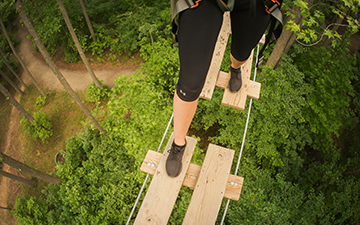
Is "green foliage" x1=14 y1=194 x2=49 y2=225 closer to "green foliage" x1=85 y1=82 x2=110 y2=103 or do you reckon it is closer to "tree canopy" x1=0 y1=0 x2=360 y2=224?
"tree canopy" x1=0 y1=0 x2=360 y2=224

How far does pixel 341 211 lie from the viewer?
512 centimetres

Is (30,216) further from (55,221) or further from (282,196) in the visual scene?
(282,196)

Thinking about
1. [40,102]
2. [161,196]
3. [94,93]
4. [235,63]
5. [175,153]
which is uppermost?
[235,63]

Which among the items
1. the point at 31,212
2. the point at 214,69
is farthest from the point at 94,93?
the point at 214,69

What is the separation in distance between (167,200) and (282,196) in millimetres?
4108

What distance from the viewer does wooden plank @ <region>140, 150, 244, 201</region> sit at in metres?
1.98

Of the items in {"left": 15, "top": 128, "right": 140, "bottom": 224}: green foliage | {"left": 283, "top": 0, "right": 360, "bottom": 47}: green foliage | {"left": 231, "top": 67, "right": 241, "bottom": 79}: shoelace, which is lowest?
{"left": 15, "top": 128, "right": 140, "bottom": 224}: green foliage

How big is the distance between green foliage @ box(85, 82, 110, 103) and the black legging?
7017 mm

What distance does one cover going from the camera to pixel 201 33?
1.25 metres

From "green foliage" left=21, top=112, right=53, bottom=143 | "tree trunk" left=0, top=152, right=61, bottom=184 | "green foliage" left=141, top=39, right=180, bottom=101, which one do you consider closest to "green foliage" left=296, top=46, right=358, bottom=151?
"green foliage" left=141, top=39, right=180, bottom=101

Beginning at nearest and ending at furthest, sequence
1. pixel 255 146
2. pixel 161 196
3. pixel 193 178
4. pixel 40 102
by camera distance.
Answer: pixel 161 196, pixel 193 178, pixel 255 146, pixel 40 102

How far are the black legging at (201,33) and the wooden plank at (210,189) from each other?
86 cm

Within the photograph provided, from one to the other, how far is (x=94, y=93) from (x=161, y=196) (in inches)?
274

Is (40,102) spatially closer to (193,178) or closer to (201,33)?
(193,178)
